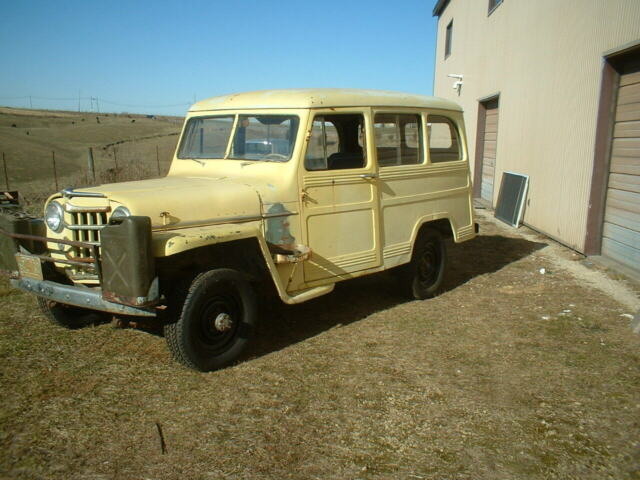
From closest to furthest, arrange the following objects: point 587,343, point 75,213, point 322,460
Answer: point 322,460 < point 75,213 < point 587,343

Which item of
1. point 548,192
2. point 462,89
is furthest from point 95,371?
point 462,89

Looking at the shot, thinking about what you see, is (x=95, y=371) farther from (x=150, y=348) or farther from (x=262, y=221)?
(x=262, y=221)

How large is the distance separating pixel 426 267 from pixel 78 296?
3645 millimetres

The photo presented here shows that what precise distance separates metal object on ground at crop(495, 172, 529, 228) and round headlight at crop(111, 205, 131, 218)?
787 centimetres

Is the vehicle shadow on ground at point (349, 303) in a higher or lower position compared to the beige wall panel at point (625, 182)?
lower

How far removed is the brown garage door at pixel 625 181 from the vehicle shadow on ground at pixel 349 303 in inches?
51.1

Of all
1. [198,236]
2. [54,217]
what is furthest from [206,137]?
[198,236]

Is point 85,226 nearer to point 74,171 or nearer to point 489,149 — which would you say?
point 489,149

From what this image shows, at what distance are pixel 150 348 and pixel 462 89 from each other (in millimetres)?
12719

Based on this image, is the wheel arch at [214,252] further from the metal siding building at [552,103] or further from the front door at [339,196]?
the metal siding building at [552,103]

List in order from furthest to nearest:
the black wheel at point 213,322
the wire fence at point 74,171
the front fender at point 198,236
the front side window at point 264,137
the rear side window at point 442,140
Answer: the wire fence at point 74,171 < the rear side window at point 442,140 < the front side window at point 264,137 < the black wheel at point 213,322 < the front fender at point 198,236

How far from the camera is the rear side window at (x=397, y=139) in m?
5.04

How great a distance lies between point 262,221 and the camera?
419cm

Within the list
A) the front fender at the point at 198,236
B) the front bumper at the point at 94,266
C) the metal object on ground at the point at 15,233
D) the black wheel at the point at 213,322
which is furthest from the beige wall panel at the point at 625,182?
the metal object on ground at the point at 15,233
